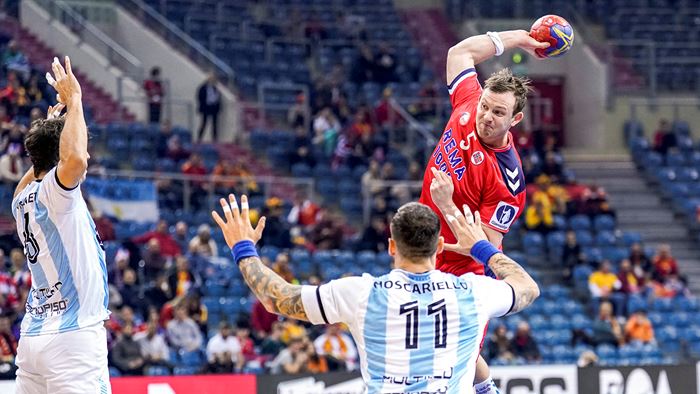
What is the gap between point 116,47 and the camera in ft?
76.6

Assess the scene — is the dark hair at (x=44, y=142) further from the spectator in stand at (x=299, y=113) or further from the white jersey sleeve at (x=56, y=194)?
the spectator in stand at (x=299, y=113)

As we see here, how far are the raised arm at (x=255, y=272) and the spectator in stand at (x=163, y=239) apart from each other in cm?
1190

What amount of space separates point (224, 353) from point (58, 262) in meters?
9.04

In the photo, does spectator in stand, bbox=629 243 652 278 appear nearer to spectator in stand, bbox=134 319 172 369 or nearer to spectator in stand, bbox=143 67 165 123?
spectator in stand, bbox=143 67 165 123

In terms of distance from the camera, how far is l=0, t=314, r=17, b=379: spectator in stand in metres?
13.3

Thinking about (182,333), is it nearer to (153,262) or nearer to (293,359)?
(153,262)

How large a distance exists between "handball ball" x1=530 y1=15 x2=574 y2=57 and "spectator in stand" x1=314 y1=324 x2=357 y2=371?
28.0ft

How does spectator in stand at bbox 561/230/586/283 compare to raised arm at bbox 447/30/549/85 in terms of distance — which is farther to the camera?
spectator in stand at bbox 561/230/586/283

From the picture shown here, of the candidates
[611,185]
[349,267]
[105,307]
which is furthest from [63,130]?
[611,185]

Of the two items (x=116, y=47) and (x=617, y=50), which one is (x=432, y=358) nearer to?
(x=116, y=47)

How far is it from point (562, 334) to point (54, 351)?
13.2 metres

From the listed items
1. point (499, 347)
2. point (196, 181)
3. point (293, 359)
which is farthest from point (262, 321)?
point (196, 181)

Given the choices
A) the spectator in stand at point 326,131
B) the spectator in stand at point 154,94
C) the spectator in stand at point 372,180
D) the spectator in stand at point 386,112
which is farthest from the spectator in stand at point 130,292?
the spectator in stand at point 386,112

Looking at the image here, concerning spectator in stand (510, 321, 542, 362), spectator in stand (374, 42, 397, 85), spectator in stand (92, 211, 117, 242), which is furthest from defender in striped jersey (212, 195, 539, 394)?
spectator in stand (374, 42, 397, 85)
